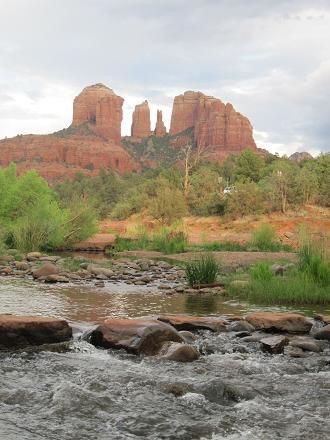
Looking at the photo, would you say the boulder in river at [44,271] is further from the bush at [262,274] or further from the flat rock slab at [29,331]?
the flat rock slab at [29,331]

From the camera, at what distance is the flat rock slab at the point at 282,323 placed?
8766 mm

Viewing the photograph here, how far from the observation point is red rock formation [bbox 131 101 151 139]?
155250 millimetres

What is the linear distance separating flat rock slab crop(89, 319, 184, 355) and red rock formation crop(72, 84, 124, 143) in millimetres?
140146

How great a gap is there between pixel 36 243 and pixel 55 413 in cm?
2050

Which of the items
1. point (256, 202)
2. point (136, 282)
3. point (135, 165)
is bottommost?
point (136, 282)

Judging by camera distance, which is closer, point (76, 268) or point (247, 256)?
point (76, 268)

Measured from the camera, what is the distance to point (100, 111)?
150 m

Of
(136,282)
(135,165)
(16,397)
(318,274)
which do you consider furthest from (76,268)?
(135,165)

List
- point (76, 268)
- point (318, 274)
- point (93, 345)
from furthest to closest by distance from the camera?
point (76, 268) < point (318, 274) < point (93, 345)

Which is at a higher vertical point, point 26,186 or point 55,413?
point 26,186

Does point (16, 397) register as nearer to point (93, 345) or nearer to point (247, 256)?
point (93, 345)

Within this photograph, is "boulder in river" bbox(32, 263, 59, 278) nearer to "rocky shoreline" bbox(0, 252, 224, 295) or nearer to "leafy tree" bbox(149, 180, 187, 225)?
"rocky shoreline" bbox(0, 252, 224, 295)

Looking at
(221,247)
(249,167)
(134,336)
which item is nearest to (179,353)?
(134,336)

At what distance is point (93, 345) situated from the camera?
739 centimetres
